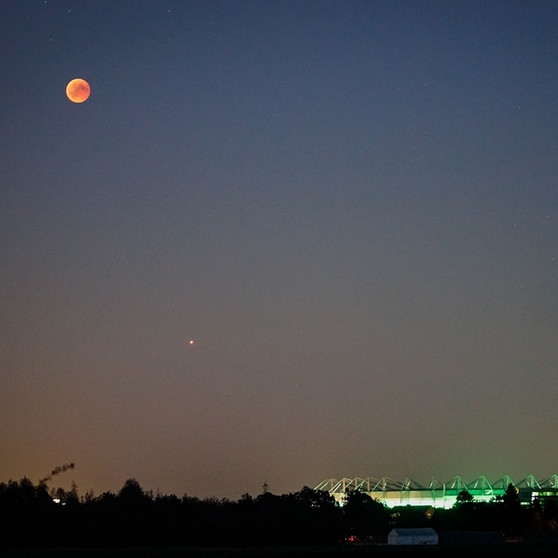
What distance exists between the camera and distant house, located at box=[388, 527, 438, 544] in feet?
439

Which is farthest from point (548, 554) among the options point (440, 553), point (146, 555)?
point (146, 555)

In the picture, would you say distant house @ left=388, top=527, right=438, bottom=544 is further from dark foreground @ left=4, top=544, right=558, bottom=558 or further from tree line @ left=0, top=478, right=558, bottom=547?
dark foreground @ left=4, top=544, right=558, bottom=558

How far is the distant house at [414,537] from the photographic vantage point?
133750 mm

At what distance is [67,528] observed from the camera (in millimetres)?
117188

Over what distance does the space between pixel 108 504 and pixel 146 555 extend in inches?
1736

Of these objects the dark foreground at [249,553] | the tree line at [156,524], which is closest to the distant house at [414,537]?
the tree line at [156,524]

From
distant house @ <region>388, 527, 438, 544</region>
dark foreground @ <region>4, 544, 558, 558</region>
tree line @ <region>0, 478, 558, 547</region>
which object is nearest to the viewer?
dark foreground @ <region>4, 544, 558, 558</region>

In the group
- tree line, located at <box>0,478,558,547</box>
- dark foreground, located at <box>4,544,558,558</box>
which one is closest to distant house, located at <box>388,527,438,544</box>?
tree line, located at <box>0,478,558,547</box>

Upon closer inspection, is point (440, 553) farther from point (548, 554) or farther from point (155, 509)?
point (155, 509)

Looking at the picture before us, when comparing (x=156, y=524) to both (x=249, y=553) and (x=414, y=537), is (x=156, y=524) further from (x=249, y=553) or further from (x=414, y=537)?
(x=414, y=537)

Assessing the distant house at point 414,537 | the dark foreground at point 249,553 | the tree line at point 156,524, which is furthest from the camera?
the distant house at point 414,537

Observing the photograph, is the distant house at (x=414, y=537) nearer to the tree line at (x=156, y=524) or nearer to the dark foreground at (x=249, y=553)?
the tree line at (x=156, y=524)

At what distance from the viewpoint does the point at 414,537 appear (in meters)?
134

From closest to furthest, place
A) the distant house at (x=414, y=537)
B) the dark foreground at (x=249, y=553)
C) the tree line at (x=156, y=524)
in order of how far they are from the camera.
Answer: the dark foreground at (x=249, y=553) < the tree line at (x=156, y=524) < the distant house at (x=414, y=537)
